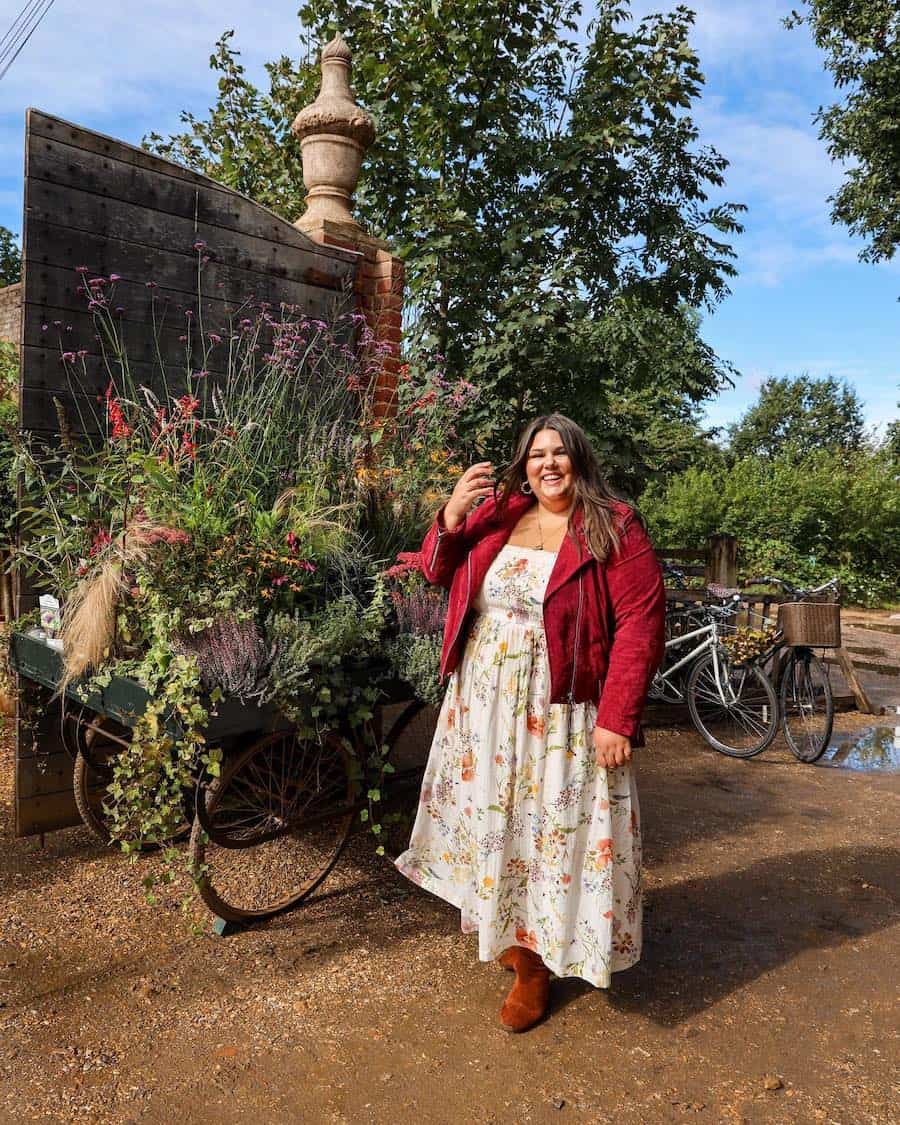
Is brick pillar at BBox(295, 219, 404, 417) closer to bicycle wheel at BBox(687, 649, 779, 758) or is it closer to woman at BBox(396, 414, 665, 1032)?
woman at BBox(396, 414, 665, 1032)

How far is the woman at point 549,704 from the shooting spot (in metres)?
2.40

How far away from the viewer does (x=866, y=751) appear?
598 centimetres

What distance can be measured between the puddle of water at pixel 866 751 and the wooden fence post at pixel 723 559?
1.51m

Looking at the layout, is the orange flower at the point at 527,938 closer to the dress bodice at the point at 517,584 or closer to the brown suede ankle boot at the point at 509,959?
the brown suede ankle boot at the point at 509,959

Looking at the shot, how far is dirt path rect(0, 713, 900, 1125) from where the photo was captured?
7.22ft

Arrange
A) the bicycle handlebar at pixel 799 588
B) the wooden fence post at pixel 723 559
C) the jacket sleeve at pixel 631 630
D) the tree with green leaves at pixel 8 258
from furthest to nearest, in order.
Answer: the tree with green leaves at pixel 8 258
the wooden fence post at pixel 723 559
the bicycle handlebar at pixel 799 588
the jacket sleeve at pixel 631 630

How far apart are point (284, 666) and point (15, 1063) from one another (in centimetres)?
125

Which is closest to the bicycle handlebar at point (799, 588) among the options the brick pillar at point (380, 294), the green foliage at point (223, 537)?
the brick pillar at point (380, 294)

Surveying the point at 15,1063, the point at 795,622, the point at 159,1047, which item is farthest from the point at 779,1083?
the point at 795,622

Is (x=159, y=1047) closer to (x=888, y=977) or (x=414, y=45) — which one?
(x=888, y=977)

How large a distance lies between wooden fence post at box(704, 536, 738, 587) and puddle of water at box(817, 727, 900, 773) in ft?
4.95

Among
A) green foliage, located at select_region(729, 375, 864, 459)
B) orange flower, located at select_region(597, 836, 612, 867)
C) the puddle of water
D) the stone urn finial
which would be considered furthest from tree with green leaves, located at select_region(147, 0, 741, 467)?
green foliage, located at select_region(729, 375, 864, 459)

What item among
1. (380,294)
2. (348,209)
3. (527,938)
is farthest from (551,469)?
(348,209)

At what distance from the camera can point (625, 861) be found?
2471 mm
